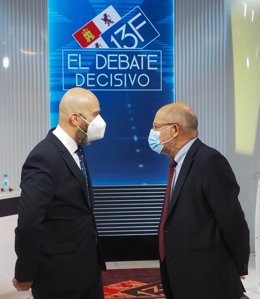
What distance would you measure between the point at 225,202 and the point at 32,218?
3.03ft

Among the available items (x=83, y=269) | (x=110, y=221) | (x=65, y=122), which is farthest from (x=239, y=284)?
(x=110, y=221)

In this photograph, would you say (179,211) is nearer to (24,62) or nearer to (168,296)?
(168,296)

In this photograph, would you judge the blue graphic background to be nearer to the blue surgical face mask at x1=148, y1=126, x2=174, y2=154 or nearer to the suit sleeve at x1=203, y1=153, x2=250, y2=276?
the blue surgical face mask at x1=148, y1=126, x2=174, y2=154

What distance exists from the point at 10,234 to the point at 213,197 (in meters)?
1.41

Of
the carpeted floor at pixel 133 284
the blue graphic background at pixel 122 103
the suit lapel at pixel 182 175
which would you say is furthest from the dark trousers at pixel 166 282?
the blue graphic background at pixel 122 103

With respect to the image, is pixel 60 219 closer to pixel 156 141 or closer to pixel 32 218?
pixel 32 218

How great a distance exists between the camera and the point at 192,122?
2641 mm

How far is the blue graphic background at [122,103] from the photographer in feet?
19.1

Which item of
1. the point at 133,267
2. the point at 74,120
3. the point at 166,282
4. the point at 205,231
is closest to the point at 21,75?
the point at 133,267

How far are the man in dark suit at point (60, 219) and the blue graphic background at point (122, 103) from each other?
10.9 ft

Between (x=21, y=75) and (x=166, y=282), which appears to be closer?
(x=166, y=282)

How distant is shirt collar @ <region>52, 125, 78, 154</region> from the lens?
2.53m

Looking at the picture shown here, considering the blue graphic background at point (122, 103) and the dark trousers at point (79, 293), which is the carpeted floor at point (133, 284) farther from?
the dark trousers at point (79, 293)

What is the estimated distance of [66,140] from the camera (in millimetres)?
2537
